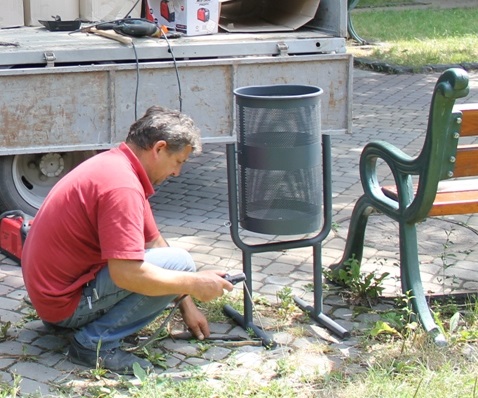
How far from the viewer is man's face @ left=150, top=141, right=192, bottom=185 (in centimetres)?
386

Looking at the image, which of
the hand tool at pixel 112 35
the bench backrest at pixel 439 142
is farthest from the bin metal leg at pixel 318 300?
the hand tool at pixel 112 35

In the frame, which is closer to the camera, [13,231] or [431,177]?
[431,177]

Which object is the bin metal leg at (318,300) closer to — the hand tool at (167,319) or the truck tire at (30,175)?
the hand tool at (167,319)

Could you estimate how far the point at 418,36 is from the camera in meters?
14.9

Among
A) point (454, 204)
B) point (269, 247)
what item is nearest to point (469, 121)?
point (454, 204)

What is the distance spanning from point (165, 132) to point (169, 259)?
0.54 meters

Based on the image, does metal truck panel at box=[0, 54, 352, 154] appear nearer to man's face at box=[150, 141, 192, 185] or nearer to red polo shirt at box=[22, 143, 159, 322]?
red polo shirt at box=[22, 143, 159, 322]

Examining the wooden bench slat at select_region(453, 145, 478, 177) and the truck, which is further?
the truck

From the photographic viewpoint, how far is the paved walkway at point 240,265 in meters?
4.10

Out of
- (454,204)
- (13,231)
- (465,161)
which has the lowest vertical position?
(13,231)

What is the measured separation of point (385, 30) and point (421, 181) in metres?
11.7

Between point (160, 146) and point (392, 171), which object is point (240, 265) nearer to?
point (392, 171)

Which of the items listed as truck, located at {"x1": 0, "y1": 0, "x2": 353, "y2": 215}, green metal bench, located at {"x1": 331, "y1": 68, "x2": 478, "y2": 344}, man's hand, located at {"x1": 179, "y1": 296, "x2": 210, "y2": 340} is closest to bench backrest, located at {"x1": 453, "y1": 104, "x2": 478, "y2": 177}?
green metal bench, located at {"x1": 331, "y1": 68, "x2": 478, "y2": 344}

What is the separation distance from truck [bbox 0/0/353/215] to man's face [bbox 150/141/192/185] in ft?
5.80
